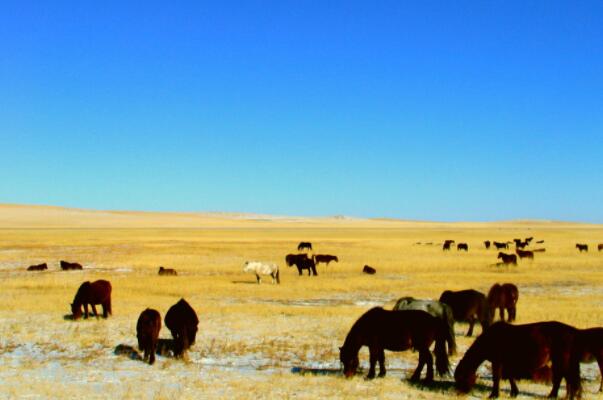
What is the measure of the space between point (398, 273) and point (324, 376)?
71.7ft

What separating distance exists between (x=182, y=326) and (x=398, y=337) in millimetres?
4745

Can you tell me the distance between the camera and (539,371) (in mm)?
10711

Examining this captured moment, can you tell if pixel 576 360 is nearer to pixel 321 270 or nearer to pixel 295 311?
pixel 295 311

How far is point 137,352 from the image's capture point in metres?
12.8

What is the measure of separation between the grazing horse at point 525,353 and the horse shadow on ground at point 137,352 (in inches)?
245

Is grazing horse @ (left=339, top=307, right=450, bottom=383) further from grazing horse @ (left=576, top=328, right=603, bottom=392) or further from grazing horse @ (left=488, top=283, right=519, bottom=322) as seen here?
grazing horse @ (left=488, top=283, right=519, bottom=322)

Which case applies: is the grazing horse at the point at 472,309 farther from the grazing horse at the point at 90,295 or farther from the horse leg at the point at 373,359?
the grazing horse at the point at 90,295

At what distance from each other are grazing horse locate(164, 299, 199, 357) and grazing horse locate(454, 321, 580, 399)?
5740mm

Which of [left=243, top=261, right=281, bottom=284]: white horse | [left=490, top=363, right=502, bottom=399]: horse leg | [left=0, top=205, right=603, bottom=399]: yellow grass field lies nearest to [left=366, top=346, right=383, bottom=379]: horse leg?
[left=0, top=205, right=603, bottom=399]: yellow grass field

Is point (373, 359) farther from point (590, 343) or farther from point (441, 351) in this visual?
point (590, 343)

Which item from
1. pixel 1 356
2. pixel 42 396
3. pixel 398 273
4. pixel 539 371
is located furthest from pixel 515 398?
pixel 398 273

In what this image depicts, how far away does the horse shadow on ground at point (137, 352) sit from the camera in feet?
41.0

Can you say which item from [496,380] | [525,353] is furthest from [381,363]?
[525,353]

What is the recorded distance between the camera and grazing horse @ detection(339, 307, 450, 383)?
10.1 metres
